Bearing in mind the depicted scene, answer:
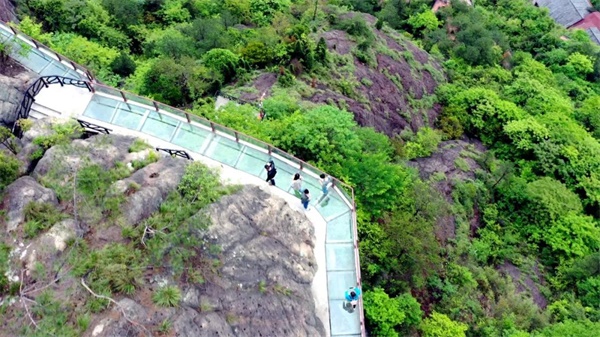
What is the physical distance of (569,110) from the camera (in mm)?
38531

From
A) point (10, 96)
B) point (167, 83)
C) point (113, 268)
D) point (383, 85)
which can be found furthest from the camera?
point (383, 85)

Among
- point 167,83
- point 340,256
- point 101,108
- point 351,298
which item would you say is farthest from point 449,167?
point 101,108

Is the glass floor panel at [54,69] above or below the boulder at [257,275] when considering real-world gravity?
below

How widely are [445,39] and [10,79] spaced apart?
38444 millimetres

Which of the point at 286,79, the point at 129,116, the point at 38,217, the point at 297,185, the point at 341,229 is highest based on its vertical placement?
the point at 297,185

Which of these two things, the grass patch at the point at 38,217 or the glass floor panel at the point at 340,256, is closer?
the grass patch at the point at 38,217

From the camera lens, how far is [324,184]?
18328 mm

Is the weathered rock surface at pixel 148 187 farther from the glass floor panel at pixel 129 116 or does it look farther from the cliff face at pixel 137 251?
the glass floor panel at pixel 129 116

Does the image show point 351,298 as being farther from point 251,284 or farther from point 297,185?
point 297,185

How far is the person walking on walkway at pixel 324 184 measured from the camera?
1823cm

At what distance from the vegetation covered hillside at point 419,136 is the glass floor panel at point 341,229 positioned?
237 centimetres

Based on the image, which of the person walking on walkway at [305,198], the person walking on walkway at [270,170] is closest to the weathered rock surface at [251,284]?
the person walking on walkway at [305,198]

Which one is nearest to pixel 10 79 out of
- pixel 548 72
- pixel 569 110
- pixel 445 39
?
pixel 445 39

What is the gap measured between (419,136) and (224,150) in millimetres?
17567
